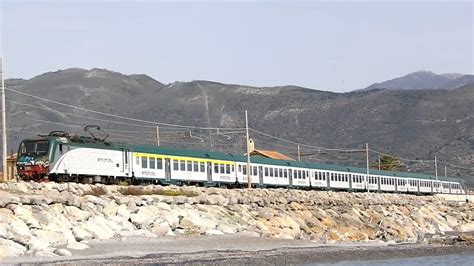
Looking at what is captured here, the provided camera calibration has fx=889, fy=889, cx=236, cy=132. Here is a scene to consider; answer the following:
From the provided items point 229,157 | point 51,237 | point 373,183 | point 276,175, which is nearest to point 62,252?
point 51,237

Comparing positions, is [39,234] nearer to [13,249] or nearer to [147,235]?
[13,249]

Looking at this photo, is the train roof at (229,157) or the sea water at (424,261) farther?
the train roof at (229,157)

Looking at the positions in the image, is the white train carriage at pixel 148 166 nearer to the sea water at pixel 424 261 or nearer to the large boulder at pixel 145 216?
the large boulder at pixel 145 216

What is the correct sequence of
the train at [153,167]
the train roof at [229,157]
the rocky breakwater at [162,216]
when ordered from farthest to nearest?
the train roof at [229,157]
the train at [153,167]
the rocky breakwater at [162,216]

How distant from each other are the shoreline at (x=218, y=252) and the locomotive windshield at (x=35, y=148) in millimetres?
12867

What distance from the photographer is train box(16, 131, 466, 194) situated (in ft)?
140

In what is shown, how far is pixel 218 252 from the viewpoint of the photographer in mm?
27984

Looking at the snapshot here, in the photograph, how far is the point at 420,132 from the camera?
191m

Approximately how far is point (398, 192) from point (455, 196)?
20917 millimetres

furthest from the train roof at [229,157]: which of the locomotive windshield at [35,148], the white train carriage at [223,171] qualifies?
the locomotive windshield at [35,148]

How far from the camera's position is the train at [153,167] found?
1686 inches

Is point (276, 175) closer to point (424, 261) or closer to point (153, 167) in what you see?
point (153, 167)

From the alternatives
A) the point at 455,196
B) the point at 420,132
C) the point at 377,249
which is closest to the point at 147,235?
the point at 377,249

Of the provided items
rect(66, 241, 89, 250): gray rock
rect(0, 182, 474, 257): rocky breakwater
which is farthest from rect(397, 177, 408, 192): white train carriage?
rect(66, 241, 89, 250): gray rock
